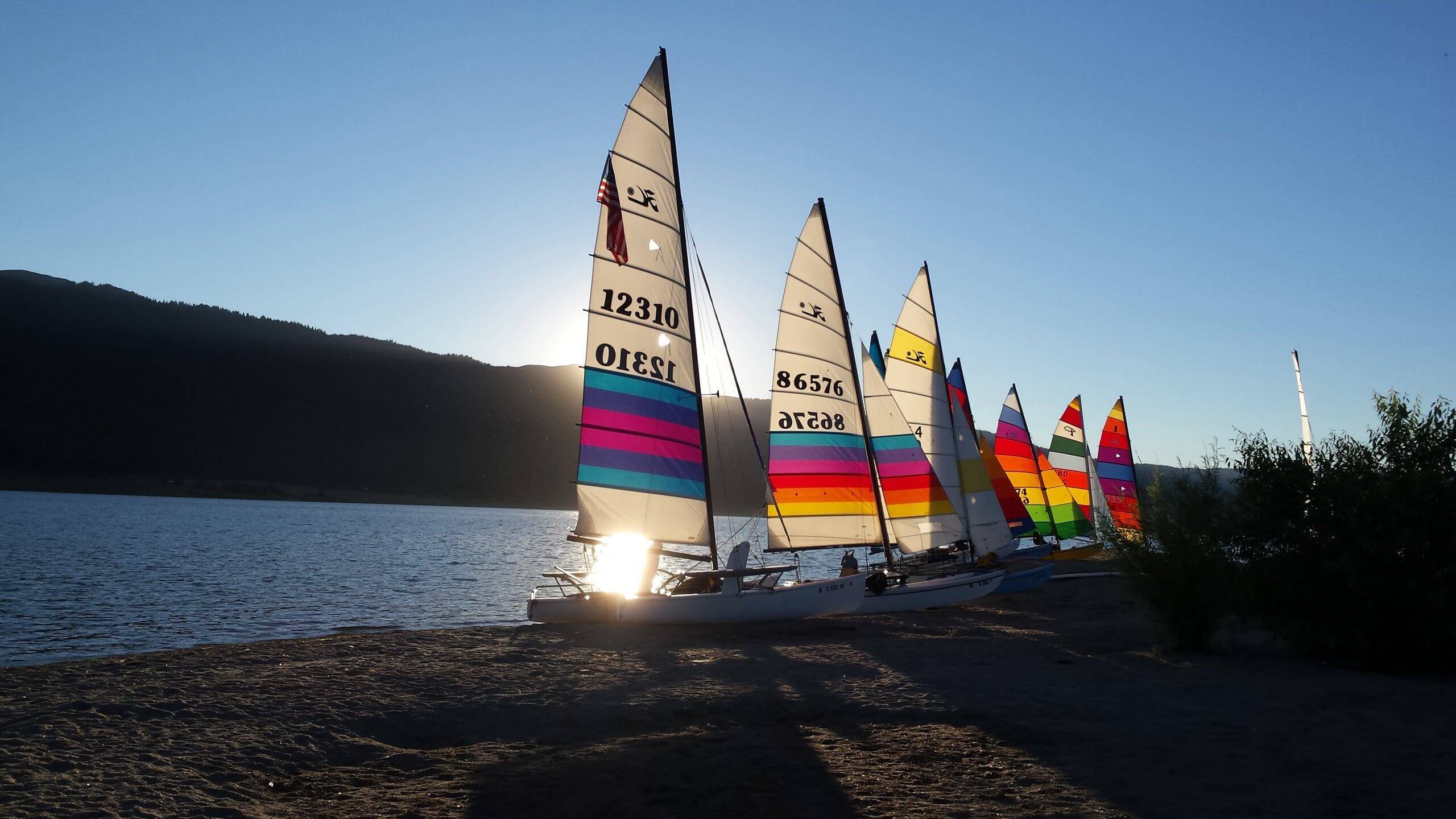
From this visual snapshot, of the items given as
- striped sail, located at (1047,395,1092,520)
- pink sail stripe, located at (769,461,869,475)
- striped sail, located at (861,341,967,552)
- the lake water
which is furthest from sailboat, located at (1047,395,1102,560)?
pink sail stripe, located at (769,461,869,475)

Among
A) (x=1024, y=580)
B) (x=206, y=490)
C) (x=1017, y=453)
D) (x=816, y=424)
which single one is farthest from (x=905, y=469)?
(x=206, y=490)

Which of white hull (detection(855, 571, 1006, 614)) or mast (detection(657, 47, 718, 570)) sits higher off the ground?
mast (detection(657, 47, 718, 570))

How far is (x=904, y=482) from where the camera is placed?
28875mm

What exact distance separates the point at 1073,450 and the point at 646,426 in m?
39.2

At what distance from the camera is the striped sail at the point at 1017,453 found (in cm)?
4747

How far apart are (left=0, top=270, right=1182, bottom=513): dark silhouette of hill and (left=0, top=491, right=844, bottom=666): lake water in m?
55.4

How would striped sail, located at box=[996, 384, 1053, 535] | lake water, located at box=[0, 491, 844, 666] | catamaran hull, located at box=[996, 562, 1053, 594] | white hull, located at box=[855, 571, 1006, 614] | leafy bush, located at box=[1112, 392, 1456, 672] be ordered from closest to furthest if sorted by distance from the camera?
leafy bush, located at box=[1112, 392, 1456, 672]
lake water, located at box=[0, 491, 844, 666]
white hull, located at box=[855, 571, 1006, 614]
catamaran hull, located at box=[996, 562, 1053, 594]
striped sail, located at box=[996, 384, 1053, 535]

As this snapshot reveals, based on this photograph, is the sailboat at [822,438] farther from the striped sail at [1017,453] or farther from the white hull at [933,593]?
the striped sail at [1017,453]

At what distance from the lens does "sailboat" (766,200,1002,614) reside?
1041 inches

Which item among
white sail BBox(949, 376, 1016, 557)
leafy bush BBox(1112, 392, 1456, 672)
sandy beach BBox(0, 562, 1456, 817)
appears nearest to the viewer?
sandy beach BBox(0, 562, 1456, 817)

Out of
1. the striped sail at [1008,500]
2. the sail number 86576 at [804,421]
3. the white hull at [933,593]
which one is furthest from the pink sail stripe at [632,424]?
the striped sail at [1008,500]

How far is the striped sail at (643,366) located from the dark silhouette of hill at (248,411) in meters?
137

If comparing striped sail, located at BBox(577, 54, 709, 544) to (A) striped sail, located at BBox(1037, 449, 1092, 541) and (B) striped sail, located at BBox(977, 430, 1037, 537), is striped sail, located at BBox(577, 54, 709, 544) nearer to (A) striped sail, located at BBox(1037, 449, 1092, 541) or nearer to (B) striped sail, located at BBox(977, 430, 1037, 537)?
(B) striped sail, located at BBox(977, 430, 1037, 537)

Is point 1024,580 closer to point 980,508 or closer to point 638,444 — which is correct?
point 980,508
